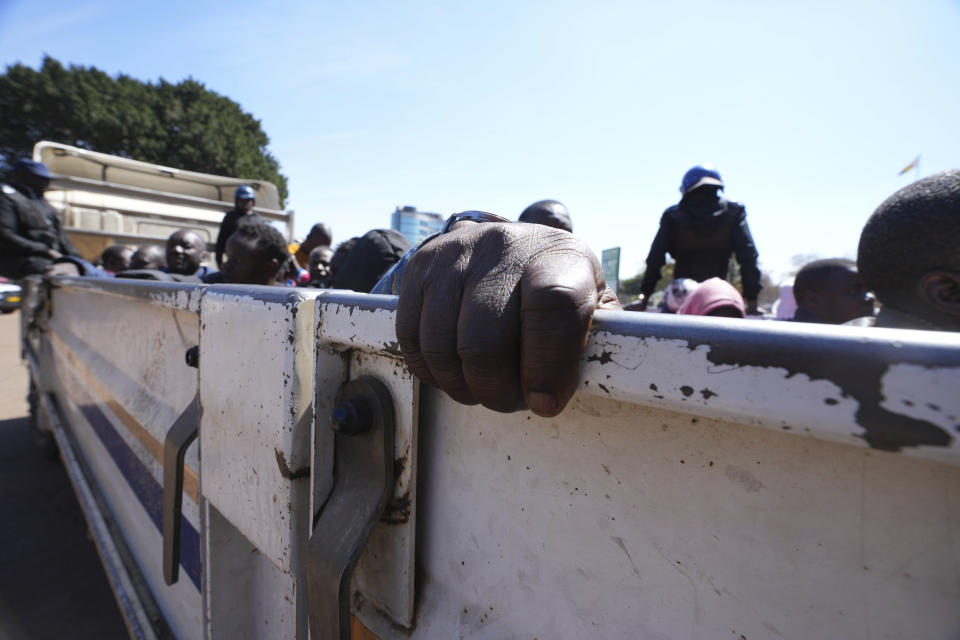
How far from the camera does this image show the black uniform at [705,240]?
3.38 meters

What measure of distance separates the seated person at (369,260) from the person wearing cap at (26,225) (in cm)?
370

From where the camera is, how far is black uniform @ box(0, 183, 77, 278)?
4.28 meters

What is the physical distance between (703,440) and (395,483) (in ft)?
1.49

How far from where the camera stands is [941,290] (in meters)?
1.02

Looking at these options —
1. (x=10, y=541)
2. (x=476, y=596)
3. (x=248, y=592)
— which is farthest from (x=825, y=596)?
(x=10, y=541)

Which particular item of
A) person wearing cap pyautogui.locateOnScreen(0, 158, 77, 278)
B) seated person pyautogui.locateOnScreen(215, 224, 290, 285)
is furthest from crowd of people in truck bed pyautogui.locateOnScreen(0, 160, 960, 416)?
person wearing cap pyautogui.locateOnScreen(0, 158, 77, 278)

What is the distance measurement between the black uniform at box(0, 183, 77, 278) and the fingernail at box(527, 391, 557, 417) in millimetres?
5632

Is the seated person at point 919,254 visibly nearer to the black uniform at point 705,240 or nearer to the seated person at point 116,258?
the black uniform at point 705,240

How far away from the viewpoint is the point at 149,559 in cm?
182

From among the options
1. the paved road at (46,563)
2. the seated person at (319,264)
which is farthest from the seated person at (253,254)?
the seated person at (319,264)

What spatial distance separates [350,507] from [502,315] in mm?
444

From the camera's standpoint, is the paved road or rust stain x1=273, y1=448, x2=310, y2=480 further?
the paved road

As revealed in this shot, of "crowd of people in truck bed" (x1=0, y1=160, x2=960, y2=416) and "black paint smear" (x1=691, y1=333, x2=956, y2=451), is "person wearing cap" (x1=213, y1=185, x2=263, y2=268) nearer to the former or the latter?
"crowd of people in truck bed" (x1=0, y1=160, x2=960, y2=416)

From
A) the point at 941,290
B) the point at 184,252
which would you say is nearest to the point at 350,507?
the point at 941,290
